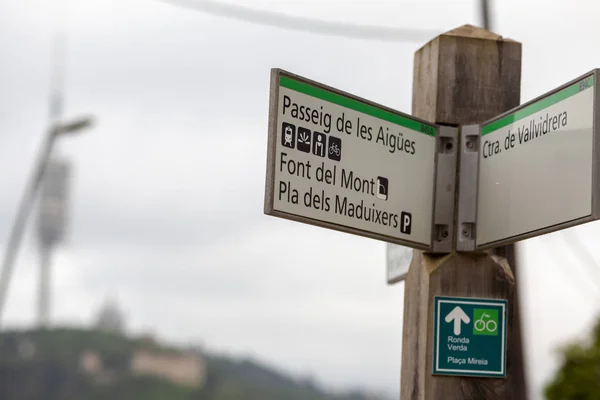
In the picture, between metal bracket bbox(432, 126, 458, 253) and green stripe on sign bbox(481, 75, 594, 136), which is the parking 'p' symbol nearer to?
metal bracket bbox(432, 126, 458, 253)

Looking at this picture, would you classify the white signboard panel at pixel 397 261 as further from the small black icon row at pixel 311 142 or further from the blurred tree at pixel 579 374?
the blurred tree at pixel 579 374

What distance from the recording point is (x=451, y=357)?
3.96 metres

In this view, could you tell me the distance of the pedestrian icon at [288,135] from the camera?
362cm

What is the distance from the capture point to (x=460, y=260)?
A: 4.04 m

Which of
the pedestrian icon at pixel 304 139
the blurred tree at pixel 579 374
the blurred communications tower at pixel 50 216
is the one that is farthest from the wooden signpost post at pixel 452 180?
the blurred communications tower at pixel 50 216

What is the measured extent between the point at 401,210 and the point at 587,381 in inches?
749

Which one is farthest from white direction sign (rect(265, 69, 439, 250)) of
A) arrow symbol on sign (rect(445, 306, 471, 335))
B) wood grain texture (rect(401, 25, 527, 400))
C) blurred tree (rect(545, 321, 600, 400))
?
blurred tree (rect(545, 321, 600, 400))

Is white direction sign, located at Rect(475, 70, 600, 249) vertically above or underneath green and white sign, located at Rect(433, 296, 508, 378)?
above

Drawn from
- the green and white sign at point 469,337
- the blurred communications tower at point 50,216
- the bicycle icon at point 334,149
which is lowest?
the green and white sign at point 469,337

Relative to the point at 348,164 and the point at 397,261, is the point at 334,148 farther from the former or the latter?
the point at 397,261

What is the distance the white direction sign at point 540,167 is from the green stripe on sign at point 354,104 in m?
0.22

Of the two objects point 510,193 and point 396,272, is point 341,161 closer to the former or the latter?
point 510,193

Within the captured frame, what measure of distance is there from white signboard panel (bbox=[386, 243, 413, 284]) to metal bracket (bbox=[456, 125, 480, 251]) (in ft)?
0.89

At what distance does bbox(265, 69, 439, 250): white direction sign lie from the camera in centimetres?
361
